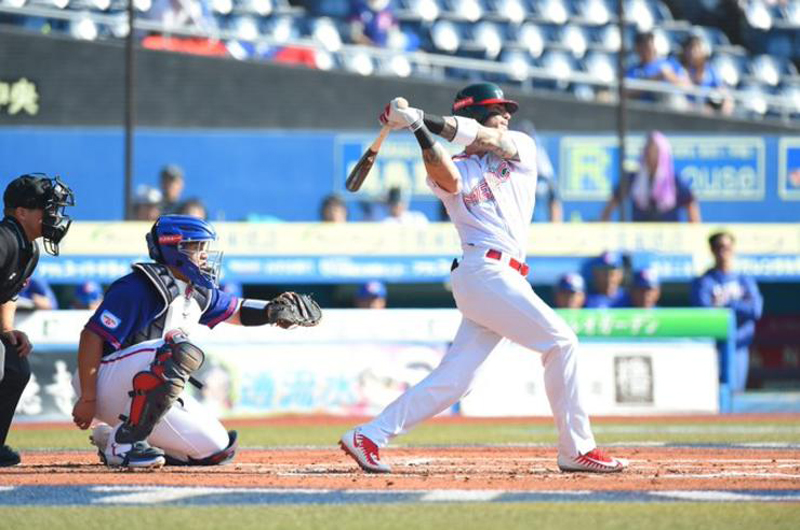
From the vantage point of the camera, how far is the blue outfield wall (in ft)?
53.5

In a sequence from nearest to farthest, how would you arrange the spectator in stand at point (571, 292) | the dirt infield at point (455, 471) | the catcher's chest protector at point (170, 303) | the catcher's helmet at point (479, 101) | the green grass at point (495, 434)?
the dirt infield at point (455, 471) < the catcher's chest protector at point (170, 303) < the catcher's helmet at point (479, 101) < the green grass at point (495, 434) < the spectator in stand at point (571, 292)

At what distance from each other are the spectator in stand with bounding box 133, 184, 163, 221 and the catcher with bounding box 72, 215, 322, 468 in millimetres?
6670

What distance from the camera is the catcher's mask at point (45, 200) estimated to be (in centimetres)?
755

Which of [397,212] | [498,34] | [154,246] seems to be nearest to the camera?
[154,246]

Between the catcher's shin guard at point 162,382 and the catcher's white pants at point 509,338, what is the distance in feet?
2.87

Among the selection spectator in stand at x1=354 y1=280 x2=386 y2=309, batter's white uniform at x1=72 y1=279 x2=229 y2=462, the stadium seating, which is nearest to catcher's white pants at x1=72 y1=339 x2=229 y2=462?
batter's white uniform at x1=72 y1=279 x2=229 y2=462

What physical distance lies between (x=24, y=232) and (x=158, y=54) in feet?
32.8

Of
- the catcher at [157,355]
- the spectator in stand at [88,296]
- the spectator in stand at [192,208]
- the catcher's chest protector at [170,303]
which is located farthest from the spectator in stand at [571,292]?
the catcher's chest protector at [170,303]

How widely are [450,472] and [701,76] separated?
1262 centimetres

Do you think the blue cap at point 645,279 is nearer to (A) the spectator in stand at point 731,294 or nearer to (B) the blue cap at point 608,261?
(B) the blue cap at point 608,261

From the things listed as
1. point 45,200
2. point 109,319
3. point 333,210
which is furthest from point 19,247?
point 333,210

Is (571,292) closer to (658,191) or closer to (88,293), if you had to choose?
(658,191)

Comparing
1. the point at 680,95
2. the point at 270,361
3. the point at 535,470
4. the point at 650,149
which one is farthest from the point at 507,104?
the point at 680,95

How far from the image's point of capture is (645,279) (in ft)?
45.7
